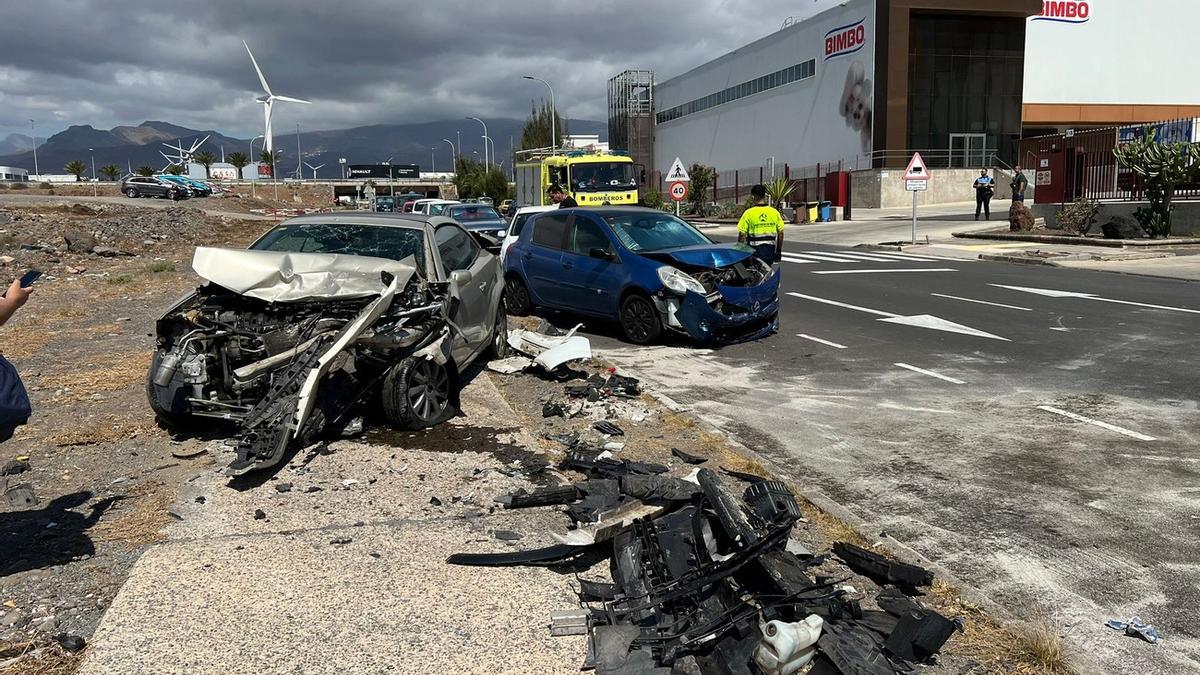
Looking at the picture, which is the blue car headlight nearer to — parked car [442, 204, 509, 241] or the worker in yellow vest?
the worker in yellow vest

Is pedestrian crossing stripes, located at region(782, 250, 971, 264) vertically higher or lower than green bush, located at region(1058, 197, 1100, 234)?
lower

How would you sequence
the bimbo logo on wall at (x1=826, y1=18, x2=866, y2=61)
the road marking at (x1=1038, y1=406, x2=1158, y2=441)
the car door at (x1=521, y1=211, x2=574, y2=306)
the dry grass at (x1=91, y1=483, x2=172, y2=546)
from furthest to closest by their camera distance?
the bimbo logo on wall at (x1=826, y1=18, x2=866, y2=61)
the car door at (x1=521, y1=211, x2=574, y2=306)
the road marking at (x1=1038, y1=406, x2=1158, y2=441)
the dry grass at (x1=91, y1=483, x2=172, y2=546)

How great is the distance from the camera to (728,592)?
11.6 feet

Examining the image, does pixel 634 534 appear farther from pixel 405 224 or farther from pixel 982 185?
pixel 982 185

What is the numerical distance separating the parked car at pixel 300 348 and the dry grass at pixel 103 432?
25cm

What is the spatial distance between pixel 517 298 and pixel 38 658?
9.57 m

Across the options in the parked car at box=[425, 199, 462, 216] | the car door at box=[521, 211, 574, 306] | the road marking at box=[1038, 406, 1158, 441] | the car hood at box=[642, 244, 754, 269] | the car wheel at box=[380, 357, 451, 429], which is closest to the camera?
the car wheel at box=[380, 357, 451, 429]

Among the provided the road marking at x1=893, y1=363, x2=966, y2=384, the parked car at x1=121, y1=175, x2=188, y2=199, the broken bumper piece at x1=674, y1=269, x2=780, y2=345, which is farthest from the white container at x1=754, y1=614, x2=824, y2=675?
the parked car at x1=121, y1=175, x2=188, y2=199

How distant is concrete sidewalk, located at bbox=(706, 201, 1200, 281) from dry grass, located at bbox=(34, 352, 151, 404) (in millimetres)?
17228

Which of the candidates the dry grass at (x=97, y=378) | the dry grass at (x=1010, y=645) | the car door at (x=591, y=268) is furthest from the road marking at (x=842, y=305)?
the dry grass at (x=97, y=378)

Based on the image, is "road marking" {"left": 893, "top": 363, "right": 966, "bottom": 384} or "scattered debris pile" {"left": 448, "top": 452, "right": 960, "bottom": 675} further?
"road marking" {"left": 893, "top": 363, "right": 966, "bottom": 384}

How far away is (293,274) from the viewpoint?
6.12 meters

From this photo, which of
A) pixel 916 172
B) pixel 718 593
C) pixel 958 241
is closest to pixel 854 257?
Result: pixel 916 172

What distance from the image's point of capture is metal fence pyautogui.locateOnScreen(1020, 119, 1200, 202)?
23312mm
